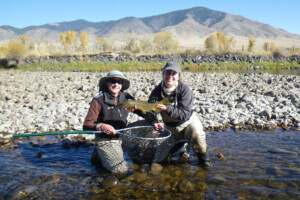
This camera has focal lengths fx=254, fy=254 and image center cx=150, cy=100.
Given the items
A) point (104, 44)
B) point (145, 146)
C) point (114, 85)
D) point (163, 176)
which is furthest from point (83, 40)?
point (163, 176)

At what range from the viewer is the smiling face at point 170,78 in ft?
14.1

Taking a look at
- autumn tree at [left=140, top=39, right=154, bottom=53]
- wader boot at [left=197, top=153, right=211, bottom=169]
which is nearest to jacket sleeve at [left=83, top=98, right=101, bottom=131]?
wader boot at [left=197, top=153, right=211, bottom=169]

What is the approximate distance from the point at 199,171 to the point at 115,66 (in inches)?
963

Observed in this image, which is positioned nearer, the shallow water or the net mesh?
the shallow water

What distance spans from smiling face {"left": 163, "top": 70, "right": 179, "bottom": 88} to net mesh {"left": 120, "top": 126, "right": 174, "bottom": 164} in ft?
2.71

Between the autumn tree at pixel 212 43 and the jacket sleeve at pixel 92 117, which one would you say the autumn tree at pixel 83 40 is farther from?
the jacket sleeve at pixel 92 117

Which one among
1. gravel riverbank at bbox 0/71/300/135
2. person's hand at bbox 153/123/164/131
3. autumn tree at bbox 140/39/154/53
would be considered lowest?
gravel riverbank at bbox 0/71/300/135

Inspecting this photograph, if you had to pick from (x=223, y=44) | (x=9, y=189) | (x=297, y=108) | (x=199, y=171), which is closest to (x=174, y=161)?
(x=199, y=171)

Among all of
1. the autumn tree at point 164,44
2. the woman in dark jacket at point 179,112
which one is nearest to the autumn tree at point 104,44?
the autumn tree at point 164,44

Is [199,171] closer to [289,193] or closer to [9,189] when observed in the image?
[289,193]

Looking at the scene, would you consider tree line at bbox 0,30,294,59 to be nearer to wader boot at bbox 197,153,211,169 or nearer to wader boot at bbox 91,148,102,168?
wader boot at bbox 91,148,102,168

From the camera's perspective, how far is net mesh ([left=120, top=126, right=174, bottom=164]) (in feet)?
14.9

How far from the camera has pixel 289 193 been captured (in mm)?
3568

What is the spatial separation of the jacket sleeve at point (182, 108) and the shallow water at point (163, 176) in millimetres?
994
